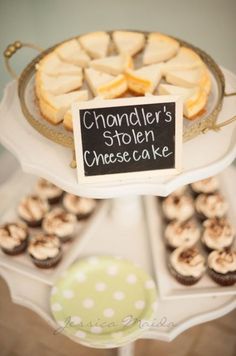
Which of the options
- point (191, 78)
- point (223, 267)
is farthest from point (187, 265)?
point (191, 78)

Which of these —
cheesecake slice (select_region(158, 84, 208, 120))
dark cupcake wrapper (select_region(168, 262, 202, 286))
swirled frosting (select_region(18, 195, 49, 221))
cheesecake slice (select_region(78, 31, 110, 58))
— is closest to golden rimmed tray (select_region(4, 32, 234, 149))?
cheesecake slice (select_region(158, 84, 208, 120))

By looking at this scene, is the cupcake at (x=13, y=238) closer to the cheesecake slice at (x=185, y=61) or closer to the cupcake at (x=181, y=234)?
the cupcake at (x=181, y=234)

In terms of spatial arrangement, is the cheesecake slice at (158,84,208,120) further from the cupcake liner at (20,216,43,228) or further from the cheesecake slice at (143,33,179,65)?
the cupcake liner at (20,216,43,228)

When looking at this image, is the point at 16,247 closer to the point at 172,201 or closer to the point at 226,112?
the point at 172,201

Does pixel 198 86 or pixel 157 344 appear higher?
pixel 198 86

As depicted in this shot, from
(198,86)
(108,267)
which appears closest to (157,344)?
(108,267)

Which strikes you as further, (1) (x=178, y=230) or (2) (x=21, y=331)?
(2) (x=21, y=331)
